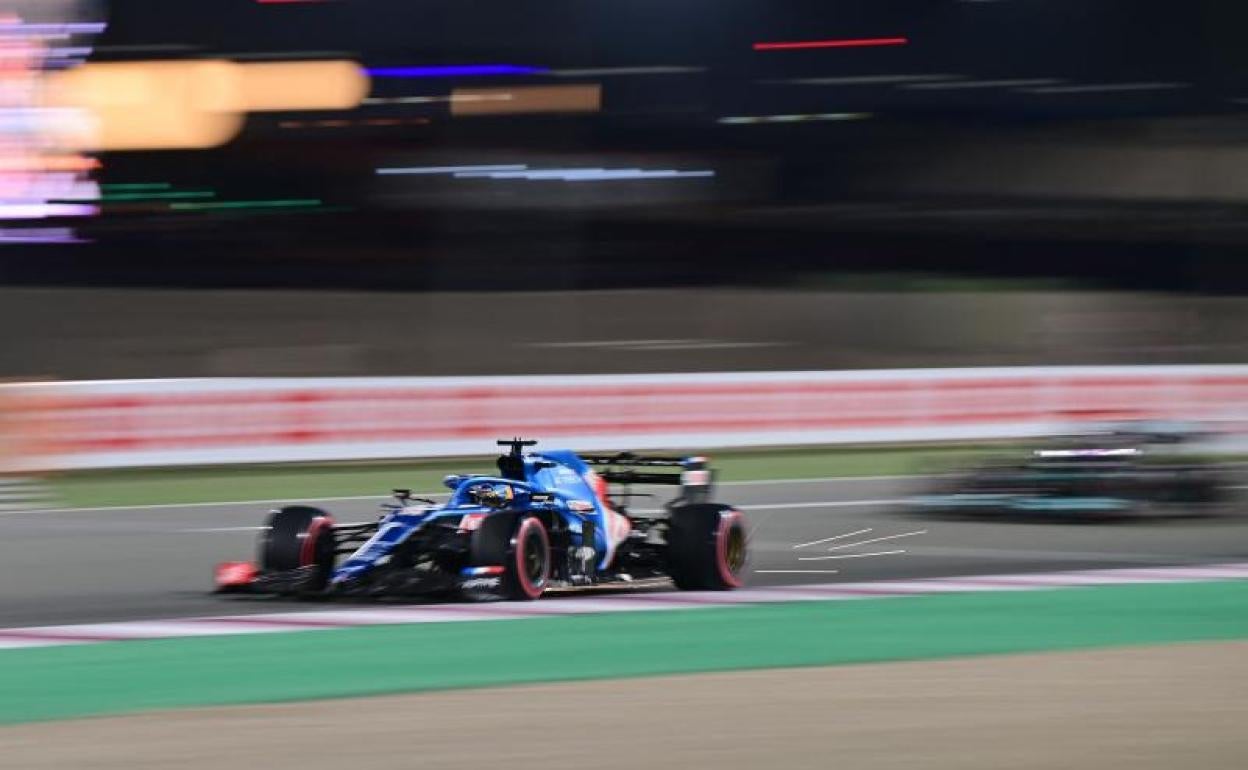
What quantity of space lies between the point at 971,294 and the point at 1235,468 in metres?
12.3

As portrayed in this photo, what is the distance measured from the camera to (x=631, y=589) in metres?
8.94

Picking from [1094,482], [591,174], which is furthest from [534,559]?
[591,174]

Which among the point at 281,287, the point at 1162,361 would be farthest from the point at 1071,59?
the point at 281,287

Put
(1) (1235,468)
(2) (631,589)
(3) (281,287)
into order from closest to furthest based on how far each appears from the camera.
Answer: (2) (631,589) → (1) (1235,468) → (3) (281,287)

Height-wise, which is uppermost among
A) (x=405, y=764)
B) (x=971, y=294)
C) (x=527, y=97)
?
(x=527, y=97)

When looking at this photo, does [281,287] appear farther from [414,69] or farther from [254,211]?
[414,69]

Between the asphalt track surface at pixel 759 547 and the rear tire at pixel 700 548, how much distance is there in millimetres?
529

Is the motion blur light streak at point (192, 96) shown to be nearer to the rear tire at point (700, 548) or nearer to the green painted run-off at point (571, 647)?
the rear tire at point (700, 548)

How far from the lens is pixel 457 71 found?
112 ft

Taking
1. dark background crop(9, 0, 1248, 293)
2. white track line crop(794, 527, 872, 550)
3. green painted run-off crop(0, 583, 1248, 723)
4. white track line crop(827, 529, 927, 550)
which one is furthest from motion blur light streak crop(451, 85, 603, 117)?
green painted run-off crop(0, 583, 1248, 723)

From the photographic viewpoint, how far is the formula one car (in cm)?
795

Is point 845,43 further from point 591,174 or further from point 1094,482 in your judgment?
point 1094,482

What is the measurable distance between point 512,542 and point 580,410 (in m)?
9.22

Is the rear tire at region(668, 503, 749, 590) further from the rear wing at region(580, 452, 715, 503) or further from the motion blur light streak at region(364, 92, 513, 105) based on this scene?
the motion blur light streak at region(364, 92, 513, 105)
